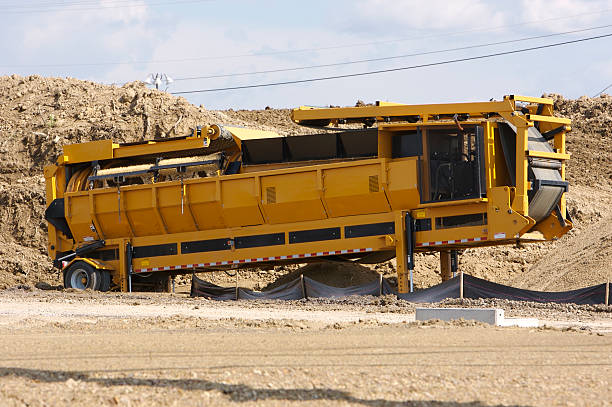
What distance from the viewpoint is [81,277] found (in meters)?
23.6

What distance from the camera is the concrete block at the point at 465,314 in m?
14.1

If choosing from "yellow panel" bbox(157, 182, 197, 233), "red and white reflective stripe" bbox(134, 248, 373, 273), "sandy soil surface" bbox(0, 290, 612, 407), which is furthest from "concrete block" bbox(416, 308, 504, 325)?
"yellow panel" bbox(157, 182, 197, 233)

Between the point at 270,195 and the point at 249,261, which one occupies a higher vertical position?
the point at 270,195

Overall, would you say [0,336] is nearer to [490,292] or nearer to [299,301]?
[299,301]

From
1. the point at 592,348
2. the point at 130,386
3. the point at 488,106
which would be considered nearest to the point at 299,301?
the point at 488,106

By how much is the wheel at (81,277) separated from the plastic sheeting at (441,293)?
354cm

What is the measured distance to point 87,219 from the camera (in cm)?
2366

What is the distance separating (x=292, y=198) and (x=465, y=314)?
7.21 metres

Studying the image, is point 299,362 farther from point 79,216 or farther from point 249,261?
point 79,216

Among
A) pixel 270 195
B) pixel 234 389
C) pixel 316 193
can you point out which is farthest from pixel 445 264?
pixel 234 389

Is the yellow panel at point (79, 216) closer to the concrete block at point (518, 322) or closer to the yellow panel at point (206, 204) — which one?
the yellow panel at point (206, 204)

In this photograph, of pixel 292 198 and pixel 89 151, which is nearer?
pixel 292 198

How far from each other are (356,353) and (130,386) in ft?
9.62

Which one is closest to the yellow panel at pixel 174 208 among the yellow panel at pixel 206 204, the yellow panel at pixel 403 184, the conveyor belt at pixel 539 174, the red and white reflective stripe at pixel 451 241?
the yellow panel at pixel 206 204
